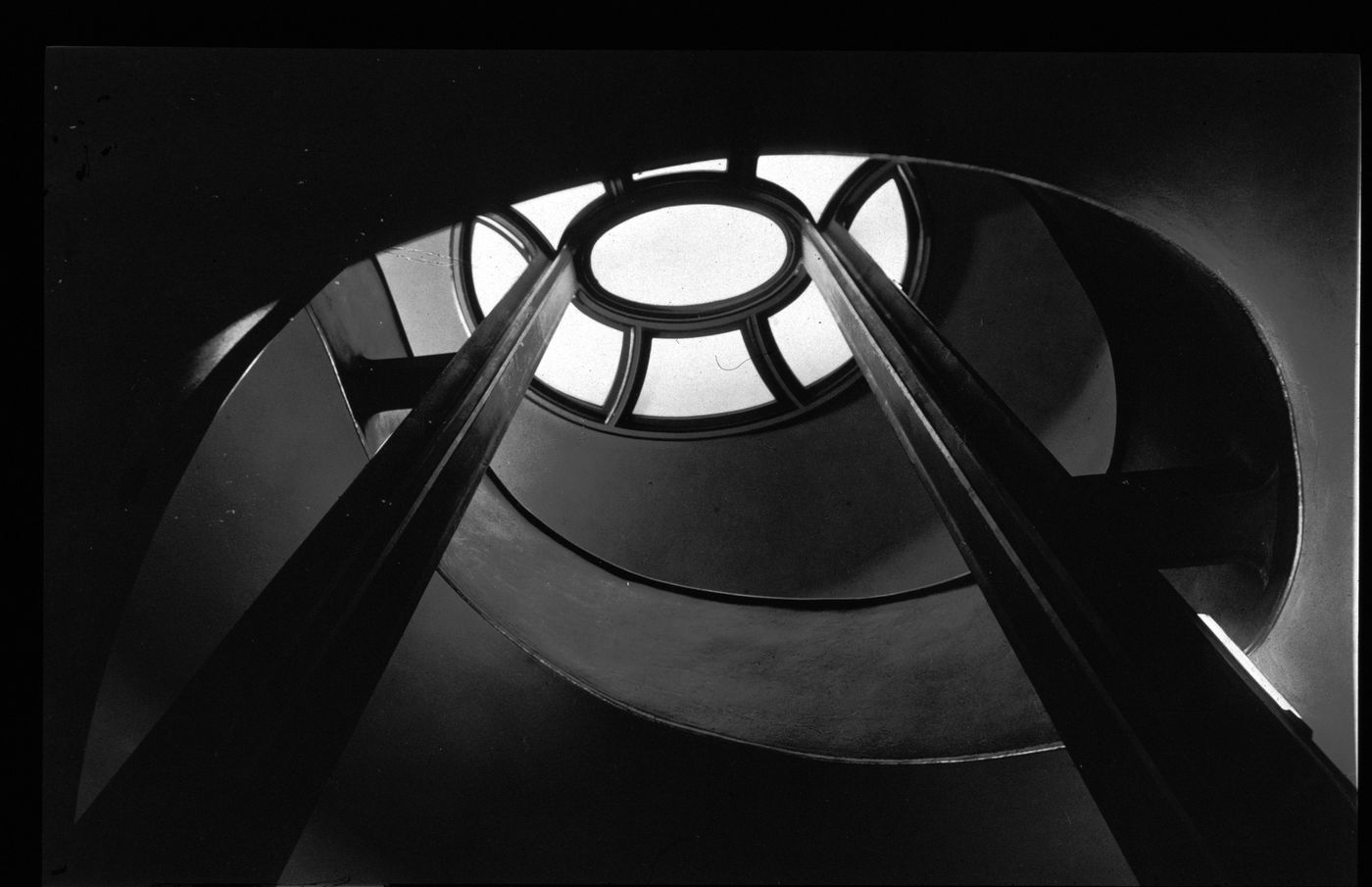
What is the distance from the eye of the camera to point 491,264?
9227mm

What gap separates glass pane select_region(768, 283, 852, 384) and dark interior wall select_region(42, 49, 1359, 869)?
577cm

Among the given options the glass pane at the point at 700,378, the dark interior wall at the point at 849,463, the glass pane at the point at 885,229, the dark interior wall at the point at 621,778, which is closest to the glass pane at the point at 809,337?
the glass pane at the point at 700,378

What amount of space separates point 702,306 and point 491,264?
238 centimetres

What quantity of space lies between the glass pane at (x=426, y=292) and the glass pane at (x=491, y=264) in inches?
9.8

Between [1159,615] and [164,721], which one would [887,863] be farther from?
[164,721]

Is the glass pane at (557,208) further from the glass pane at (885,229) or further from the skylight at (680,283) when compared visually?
the glass pane at (885,229)

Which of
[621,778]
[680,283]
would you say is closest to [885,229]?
[680,283]

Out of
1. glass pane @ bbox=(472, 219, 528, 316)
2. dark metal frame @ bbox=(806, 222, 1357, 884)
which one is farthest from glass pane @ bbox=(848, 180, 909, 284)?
dark metal frame @ bbox=(806, 222, 1357, 884)

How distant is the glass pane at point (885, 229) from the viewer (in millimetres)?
9219

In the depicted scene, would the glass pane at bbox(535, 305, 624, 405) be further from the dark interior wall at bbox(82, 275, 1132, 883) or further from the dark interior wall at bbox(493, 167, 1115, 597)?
the dark interior wall at bbox(82, 275, 1132, 883)

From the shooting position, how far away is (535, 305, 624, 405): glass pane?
34.0 feet

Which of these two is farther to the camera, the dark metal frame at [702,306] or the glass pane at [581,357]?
the glass pane at [581,357]

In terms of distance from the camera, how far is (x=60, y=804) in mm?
3066

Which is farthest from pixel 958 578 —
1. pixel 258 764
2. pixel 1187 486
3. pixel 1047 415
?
pixel 258 764
